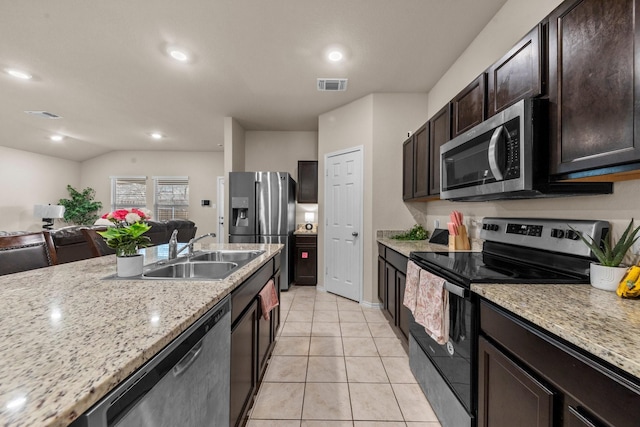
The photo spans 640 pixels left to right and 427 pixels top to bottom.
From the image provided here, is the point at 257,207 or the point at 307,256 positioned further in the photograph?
the point at 307,256

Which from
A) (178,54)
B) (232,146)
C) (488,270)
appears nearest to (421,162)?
(488,270)

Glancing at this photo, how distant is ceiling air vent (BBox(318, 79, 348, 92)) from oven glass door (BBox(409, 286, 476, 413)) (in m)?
2.71

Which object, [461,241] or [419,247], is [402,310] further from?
[461,241]

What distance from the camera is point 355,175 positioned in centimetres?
362

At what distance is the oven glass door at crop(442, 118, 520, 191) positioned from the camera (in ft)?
4.44

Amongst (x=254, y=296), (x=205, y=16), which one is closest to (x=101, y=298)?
(x=254, y=296)

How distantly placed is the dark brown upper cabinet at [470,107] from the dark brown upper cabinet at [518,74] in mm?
63

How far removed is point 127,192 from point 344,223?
21.5 ft

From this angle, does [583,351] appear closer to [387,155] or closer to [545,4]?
[545,4]

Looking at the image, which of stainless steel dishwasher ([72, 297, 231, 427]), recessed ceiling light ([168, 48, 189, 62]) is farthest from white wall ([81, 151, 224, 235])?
stainless steel dishwasher ([72, 297, 231, 427])

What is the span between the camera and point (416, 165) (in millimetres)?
2904

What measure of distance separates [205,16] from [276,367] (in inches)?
113

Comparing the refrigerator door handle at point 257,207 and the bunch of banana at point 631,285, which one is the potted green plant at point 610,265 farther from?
the refrigerator door handle at point 257,207

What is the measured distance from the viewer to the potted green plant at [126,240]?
123 cm
